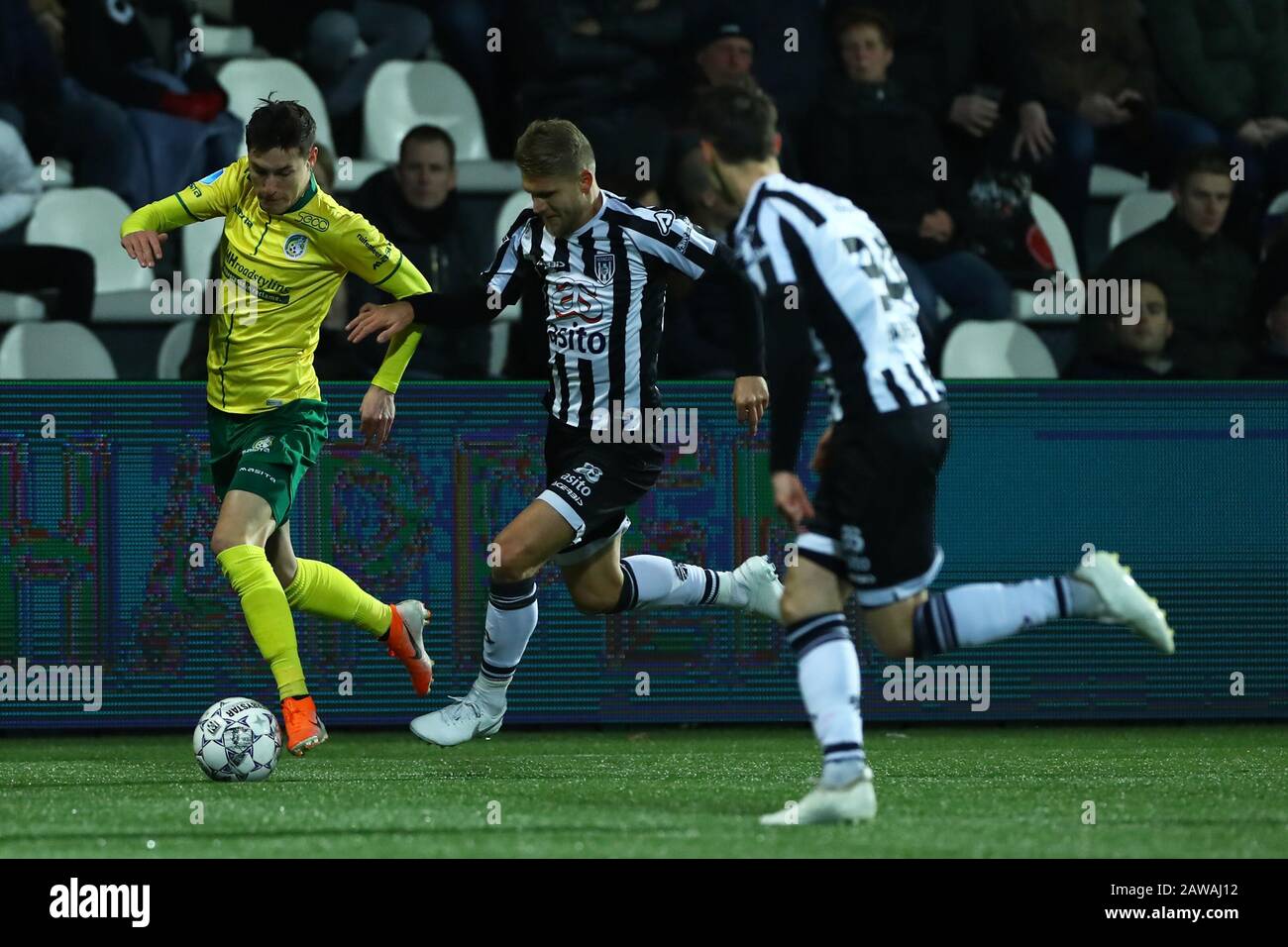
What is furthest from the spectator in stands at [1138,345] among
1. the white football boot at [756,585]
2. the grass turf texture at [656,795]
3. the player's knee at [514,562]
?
the player's knee at [514,562]

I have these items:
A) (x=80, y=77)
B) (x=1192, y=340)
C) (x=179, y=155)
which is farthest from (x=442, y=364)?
(x=1192, y=340)

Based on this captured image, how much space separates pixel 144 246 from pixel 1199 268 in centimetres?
508

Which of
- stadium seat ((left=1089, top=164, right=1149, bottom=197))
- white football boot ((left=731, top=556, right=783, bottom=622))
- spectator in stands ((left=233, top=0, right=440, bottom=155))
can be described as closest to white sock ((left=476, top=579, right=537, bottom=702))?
white football boot ((left=731, top=556, right=783, bottom=622))

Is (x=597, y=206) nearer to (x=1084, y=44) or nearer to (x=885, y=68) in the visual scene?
(x=885, y=68)

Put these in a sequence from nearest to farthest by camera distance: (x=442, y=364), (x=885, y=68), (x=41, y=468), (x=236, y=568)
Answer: (x=236, y=568), (x=41, y=468), (x=442, y=364), (x=885, y=68)

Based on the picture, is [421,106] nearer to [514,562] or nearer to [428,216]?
[428,216]

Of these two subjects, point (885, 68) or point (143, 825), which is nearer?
point (143, 825)

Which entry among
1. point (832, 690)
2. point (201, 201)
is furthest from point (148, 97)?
point (832, 690)

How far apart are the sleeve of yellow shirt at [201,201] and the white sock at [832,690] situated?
2.76 metres

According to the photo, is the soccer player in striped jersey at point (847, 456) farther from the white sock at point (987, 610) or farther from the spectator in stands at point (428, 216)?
the spectator in stands at point (428, 216)

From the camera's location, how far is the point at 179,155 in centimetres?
973

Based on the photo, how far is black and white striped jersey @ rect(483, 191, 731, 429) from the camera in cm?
641

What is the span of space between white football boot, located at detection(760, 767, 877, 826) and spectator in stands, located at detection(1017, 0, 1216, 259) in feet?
19.7

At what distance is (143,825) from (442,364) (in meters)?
4.16
